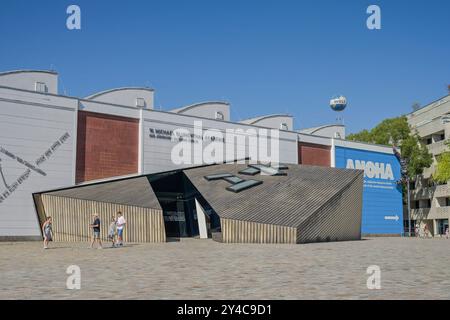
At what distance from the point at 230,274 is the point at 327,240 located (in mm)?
14636

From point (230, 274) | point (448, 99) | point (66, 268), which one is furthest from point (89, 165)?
point (448, 99)

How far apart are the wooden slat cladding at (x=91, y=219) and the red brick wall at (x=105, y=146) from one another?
19.8 ft

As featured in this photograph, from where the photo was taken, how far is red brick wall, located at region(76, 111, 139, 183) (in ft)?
119

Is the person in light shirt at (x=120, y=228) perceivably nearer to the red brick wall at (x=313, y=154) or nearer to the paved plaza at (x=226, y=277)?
the paved plaza at (x=226, y=277)

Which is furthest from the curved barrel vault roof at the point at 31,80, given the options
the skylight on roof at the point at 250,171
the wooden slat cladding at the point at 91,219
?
the skylight on roof at the point at 250,171

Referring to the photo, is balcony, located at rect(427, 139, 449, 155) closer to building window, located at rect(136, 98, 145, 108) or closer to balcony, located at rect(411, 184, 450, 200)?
balcony, located at rect(411, 184, 450, 200)

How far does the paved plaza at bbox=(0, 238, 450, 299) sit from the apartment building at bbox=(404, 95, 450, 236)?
50.0 metres

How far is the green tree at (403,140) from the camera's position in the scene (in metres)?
61.4

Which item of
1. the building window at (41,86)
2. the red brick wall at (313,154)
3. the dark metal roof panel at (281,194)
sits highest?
the building window at (41,86)

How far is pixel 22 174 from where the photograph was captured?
32.7 m

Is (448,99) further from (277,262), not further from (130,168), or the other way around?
(277,262)

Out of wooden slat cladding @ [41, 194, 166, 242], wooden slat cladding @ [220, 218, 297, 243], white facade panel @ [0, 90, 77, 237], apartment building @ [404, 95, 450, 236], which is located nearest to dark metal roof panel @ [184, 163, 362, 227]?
wooden slat cladding @ [220, 218, 297, 243]

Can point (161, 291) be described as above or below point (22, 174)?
below

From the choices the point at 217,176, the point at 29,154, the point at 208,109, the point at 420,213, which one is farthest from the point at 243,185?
the point at 420,213
